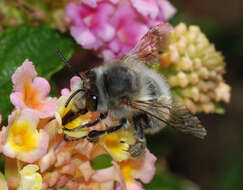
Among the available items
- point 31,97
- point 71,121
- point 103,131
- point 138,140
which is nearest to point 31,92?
point 31,97

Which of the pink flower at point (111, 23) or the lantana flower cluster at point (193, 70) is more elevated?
the pink flower at point (111, 23)

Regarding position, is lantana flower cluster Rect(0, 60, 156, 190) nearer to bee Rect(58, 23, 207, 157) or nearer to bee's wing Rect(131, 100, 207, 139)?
bee Rect(58, 23, 207, 157)

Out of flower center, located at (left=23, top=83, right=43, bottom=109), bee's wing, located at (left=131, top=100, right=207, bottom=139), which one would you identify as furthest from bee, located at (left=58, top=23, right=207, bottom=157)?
flower center, located at (left=23, top=83, right=43, bottom=109)

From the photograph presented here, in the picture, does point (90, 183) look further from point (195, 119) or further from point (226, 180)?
point (226, 180)

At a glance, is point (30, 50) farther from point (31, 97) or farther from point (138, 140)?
point (138, 140)

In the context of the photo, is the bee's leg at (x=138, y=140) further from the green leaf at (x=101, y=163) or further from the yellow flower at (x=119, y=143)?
the green leaf at (x=101, y=163)

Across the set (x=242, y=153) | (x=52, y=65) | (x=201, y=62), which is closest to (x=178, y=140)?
(x=242, y=153)

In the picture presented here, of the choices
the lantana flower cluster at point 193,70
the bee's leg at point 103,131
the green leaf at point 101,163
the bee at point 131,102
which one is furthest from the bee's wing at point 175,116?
the green leaf at point 101,163
